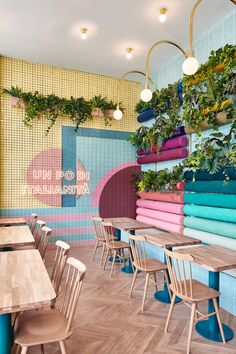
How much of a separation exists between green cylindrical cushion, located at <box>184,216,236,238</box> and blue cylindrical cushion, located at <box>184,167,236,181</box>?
0.58 metres

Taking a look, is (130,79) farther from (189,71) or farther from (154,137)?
(189,71)

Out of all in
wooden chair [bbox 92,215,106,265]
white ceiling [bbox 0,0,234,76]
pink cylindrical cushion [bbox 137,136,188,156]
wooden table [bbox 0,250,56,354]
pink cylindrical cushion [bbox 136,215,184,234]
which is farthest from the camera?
wooden chair [bbox 92,215,106,265]

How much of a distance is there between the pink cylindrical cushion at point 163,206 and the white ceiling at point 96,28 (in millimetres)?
2899

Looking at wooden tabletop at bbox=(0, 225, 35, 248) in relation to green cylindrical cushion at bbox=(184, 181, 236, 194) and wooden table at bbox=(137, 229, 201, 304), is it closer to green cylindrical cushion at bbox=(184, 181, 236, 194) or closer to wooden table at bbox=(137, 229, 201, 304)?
wooden table at bbox=(137, 229, 201, 304)

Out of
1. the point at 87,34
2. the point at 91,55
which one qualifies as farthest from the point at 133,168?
the point at 87,34

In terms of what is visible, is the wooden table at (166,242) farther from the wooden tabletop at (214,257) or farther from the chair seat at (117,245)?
the chair seat at (117,245)

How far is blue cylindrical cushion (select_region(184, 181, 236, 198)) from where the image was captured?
330 cm

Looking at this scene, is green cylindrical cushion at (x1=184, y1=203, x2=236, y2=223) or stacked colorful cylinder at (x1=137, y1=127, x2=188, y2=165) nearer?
green cylindrical cushion at (x1=184, y1=203, x2=236, y2=223)

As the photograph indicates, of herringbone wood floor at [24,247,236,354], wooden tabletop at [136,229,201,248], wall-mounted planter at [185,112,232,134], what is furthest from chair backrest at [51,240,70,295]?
wall-mounted planter at [185,112,232,134]

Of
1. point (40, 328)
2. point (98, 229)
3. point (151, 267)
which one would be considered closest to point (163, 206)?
point (98, 229)

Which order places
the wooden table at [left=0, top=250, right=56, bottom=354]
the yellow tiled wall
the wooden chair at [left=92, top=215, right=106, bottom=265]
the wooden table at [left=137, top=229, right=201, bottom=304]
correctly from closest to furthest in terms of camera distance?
the wooden table at [left=0, top=250, right=56, bottom=354]
the wooden table at [left=137, top=229, right=201, bottom=304]
the wooden chair at [left=92, top=215, right=106, bottom=265]
the yellow tiled wall

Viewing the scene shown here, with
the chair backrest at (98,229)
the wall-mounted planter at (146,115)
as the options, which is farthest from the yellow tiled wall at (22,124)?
the chair backrest at (98,229)

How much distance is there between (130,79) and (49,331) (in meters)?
5.98

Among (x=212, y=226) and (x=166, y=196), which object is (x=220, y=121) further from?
(x=166, y=196)
